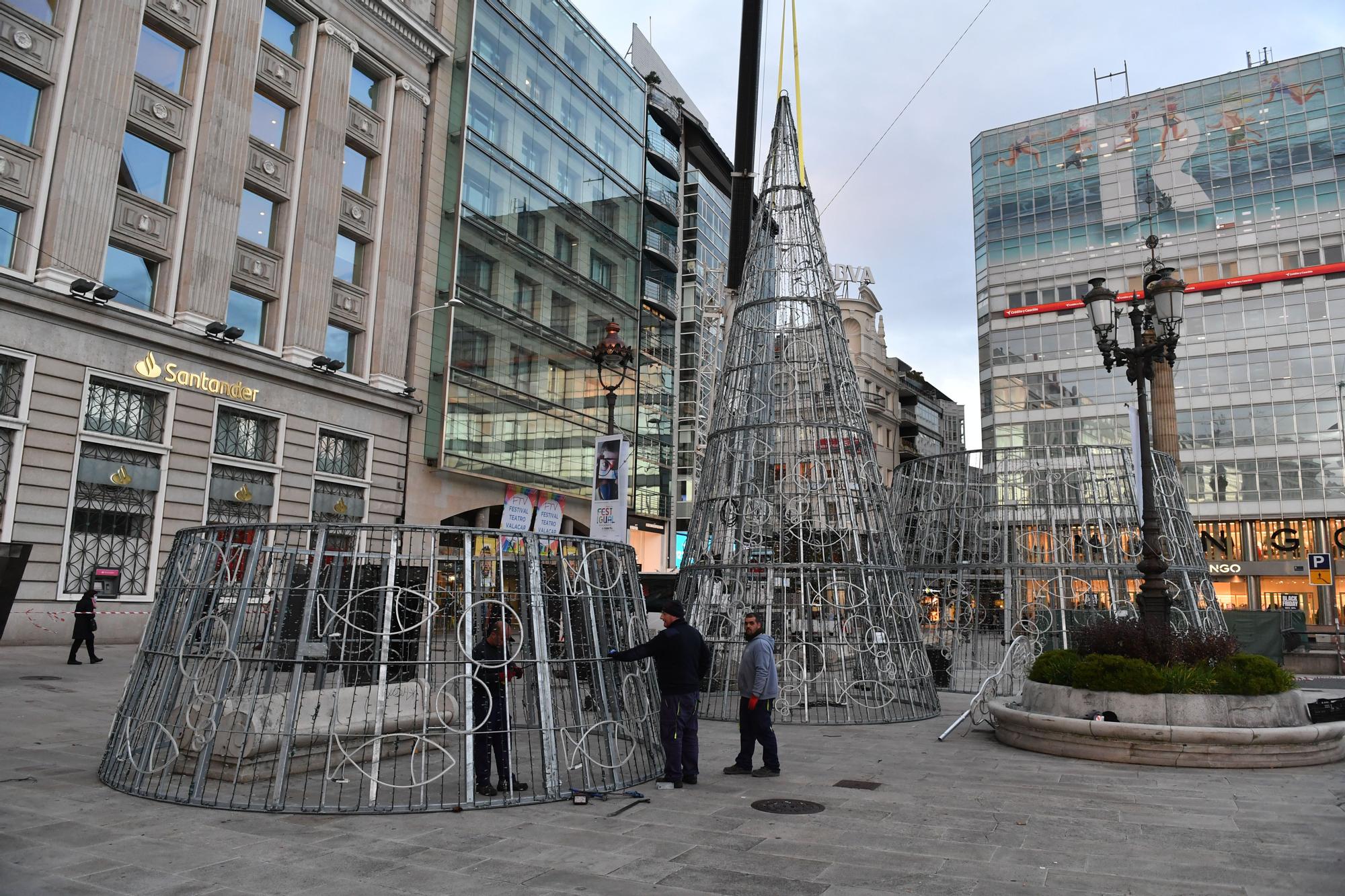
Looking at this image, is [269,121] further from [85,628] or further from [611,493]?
[611,493]

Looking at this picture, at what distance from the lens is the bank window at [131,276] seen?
23.1m

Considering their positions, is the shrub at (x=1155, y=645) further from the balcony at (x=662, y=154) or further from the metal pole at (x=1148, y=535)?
the balcony at (x=662, y=154)

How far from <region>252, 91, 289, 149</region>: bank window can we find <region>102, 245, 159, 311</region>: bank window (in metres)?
5.94

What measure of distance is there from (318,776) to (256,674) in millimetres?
1473

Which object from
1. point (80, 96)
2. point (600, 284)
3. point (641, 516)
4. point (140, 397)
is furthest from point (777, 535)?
point (641, 516)

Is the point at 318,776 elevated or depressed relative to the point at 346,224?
depressed

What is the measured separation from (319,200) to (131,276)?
712 cm

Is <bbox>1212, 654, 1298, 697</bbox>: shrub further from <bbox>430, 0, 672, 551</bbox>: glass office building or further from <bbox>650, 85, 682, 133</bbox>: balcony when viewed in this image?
<bbox>650, 85, 682, 133</bbox>: balcony

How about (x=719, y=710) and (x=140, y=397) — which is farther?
(x=140, y=397)

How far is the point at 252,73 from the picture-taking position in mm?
26938

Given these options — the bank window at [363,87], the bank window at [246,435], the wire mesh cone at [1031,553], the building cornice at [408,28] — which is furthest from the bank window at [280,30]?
the wire mesh cone at [1031,553]

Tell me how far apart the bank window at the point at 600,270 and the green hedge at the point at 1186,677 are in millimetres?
35470

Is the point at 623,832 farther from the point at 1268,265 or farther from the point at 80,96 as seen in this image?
the point at 1268,265

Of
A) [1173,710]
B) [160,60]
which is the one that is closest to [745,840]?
[1173,710]
